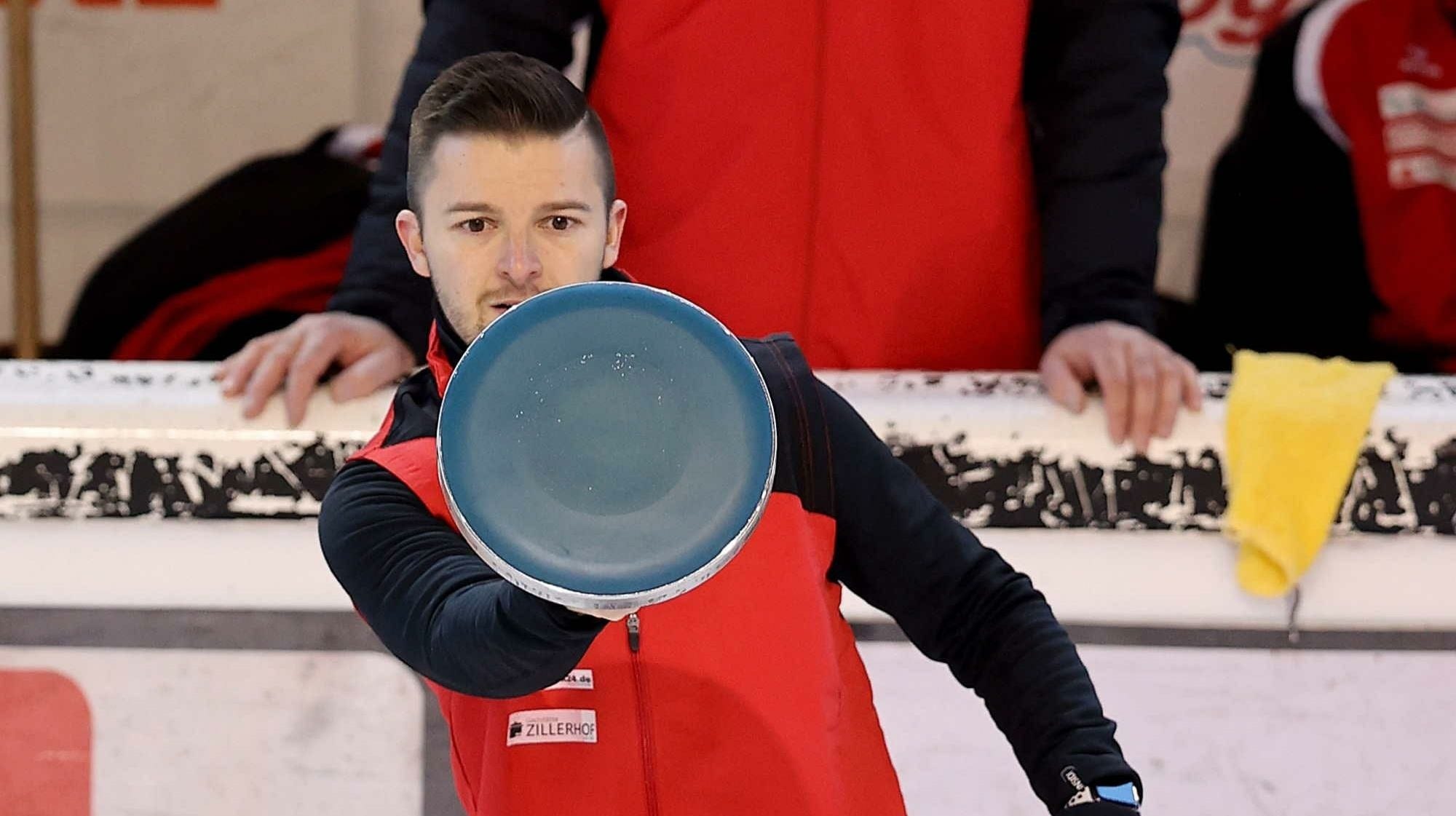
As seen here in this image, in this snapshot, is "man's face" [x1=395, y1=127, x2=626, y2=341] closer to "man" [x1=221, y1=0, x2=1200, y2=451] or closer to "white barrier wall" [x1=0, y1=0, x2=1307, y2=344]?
"man" [x1=221, y1=0, x2=1200, y2=451]

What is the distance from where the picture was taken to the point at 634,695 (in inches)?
19.3

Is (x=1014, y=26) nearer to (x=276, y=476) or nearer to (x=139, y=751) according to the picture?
(x=276, y=476)

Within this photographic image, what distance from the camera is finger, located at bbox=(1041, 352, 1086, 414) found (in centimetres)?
64

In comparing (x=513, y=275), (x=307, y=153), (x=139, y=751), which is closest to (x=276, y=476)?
(x=139, y=751)

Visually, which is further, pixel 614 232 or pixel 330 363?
pixel 330 363

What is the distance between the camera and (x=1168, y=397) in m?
0.63

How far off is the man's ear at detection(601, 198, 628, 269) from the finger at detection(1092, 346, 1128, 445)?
0.23 meters

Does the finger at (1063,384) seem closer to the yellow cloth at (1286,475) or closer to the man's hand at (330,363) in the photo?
the yellow cloth at (1286,475)

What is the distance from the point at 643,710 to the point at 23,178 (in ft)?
3.46

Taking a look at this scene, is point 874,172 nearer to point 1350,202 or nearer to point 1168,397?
point 1168,397

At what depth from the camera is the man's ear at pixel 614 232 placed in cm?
47

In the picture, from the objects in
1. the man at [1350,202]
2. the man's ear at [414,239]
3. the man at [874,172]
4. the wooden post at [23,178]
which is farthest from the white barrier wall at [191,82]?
the man's ear at [414,239]

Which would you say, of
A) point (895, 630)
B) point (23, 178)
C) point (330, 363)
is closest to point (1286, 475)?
point (895, 630)

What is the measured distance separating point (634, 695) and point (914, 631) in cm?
9
